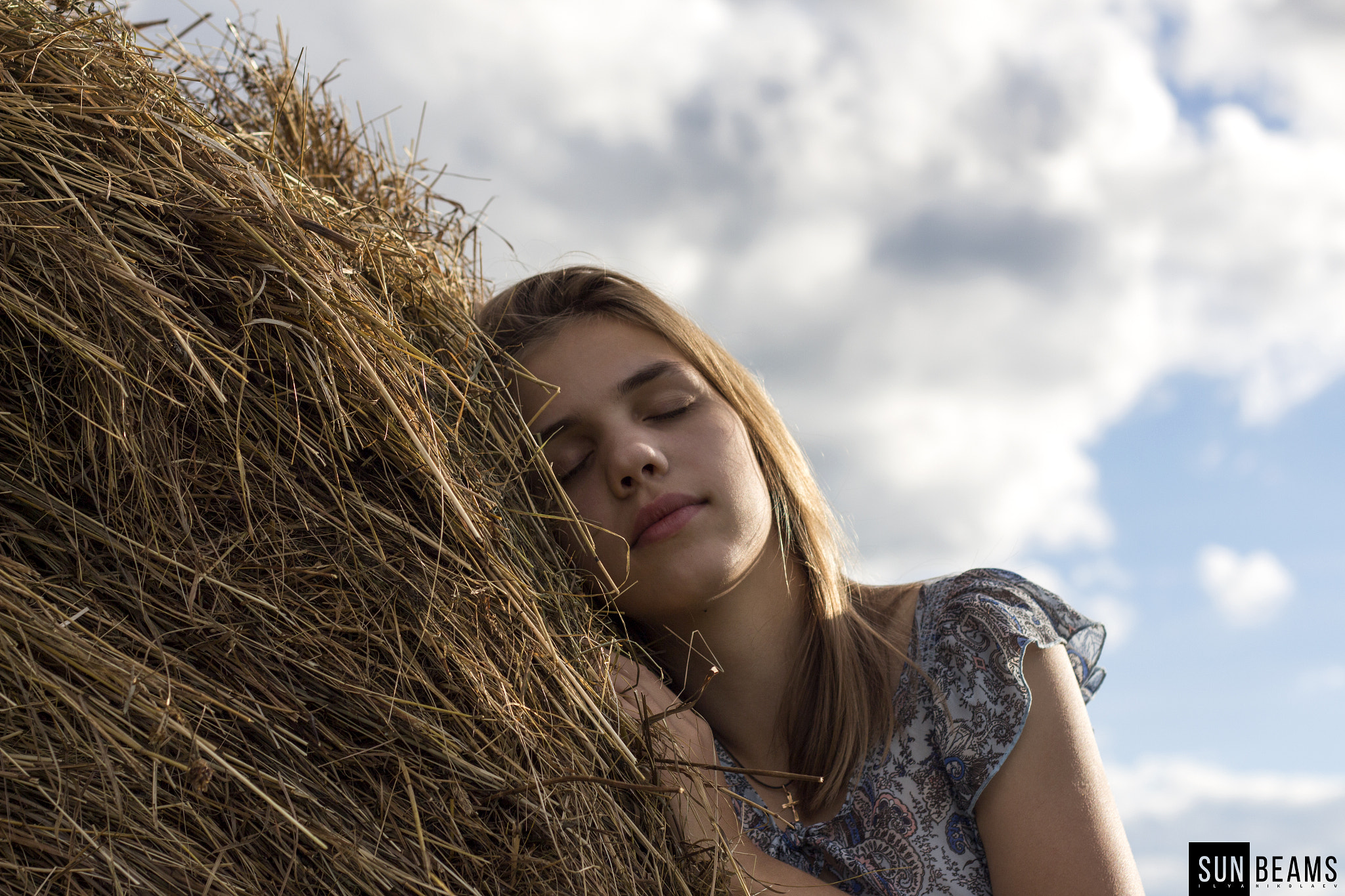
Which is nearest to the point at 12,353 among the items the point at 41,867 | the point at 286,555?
the point at 286,555

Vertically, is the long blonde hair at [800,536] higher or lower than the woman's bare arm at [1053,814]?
higher

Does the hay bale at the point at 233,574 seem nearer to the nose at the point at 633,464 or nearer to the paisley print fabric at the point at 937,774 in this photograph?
the nose at the point at 633,464

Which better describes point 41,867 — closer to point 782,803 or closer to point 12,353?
point 12,353

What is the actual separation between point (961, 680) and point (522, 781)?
90cm

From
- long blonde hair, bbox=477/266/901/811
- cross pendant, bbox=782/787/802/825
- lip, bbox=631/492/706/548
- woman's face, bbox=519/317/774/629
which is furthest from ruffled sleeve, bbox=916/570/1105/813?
lip, bbox=631/492/706/548

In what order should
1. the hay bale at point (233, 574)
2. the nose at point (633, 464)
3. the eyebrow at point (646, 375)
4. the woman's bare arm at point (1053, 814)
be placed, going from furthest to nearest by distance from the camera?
the eyebrow at point (646, 375) < the nose at point (633, 464) < the woman's bare arm at point (1053, 814) < the hay bale at point (233, 574)

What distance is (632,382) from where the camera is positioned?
68.1 inches

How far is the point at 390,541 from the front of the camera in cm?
124

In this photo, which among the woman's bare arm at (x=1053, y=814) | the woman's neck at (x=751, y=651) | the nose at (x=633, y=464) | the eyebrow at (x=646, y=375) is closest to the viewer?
the woman's bare arm at (x=1053, y=814)

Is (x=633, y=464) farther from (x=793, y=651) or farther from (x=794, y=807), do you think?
(x=794, y=807)

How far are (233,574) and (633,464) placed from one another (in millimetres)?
686

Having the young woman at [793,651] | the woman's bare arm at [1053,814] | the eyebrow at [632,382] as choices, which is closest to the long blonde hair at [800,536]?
the young woman at [793,651]

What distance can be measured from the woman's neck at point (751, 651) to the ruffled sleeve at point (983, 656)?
0.27 metres

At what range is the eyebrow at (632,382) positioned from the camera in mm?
1718
